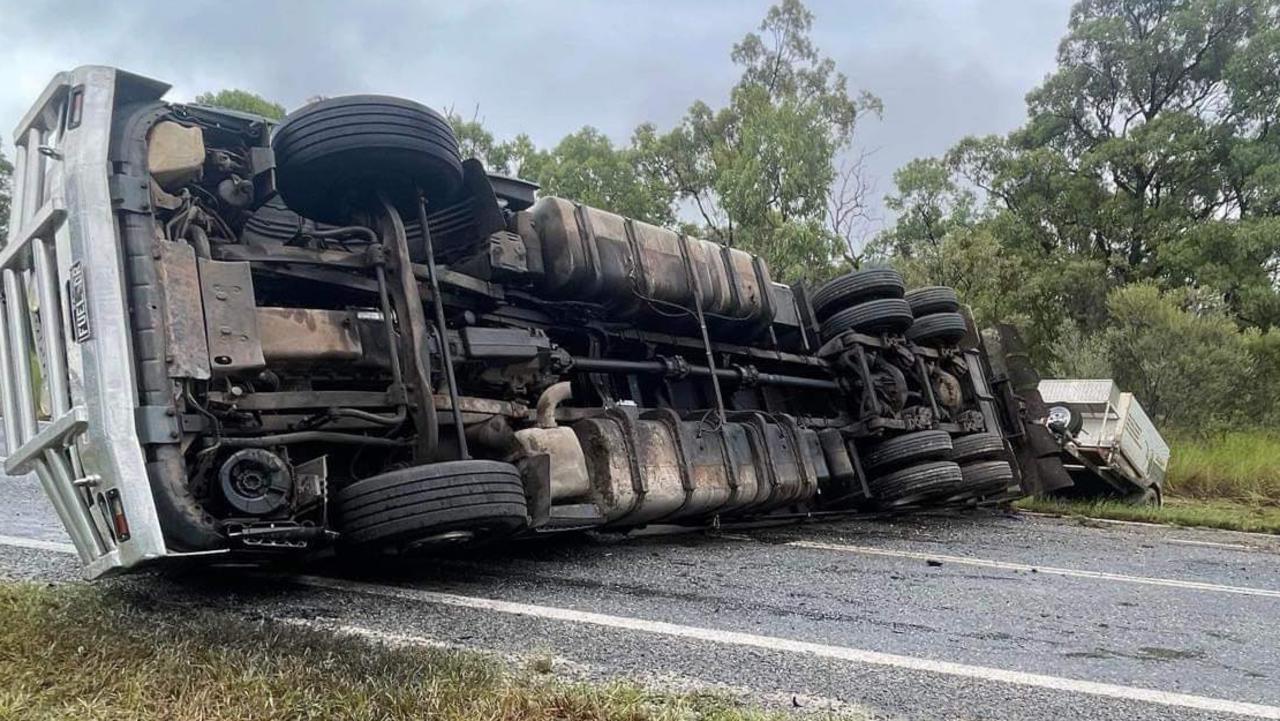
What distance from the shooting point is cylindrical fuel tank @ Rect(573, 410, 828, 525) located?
4559 millimetres

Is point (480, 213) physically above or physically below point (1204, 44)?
below

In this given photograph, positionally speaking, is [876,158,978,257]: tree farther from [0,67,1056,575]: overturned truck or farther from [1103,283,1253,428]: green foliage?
[0,67,1056,575]: overturned truck

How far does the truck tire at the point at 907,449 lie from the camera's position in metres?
6.69

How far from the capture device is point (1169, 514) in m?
8.23

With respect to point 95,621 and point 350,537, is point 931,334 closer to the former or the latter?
point 350,537

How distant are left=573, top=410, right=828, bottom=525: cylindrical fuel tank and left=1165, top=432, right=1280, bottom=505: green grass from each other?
7.50 meters

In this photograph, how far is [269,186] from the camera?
3.49 metres

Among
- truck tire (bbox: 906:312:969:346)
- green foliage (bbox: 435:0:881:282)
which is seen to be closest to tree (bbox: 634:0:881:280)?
green foliage (bbox: 435:0:881:282)

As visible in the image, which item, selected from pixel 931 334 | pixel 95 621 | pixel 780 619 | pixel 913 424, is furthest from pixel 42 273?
pixel 931 334

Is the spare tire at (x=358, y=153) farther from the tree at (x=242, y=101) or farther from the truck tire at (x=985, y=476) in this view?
the tree at (x=242, y=101)

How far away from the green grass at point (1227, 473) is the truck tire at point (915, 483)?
6.27m

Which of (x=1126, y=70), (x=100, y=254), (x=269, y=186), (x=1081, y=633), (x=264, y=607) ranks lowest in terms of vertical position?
(x=1081, y=633)

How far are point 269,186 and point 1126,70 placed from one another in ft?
88.7

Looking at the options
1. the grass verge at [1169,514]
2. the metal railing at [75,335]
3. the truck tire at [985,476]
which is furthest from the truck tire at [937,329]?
the metal railing at [75,335]
